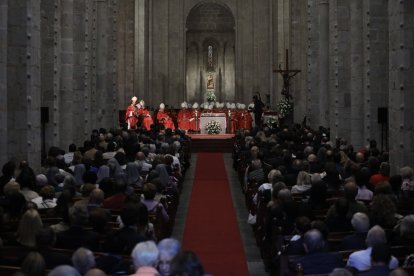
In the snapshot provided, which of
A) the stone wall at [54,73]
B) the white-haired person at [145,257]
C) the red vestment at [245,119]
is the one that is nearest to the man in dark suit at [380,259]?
the white-haired person at [145,257]

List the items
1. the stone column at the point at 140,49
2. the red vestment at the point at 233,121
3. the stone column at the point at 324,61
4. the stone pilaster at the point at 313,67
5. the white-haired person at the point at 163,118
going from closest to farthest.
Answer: the stone column at the point at 324,61 → the stone pilaster at the point at 313,67 → the white-haired person at the point at 163,118 → the red vestment at the point at 233,121 → the stone column at the point at 140,49

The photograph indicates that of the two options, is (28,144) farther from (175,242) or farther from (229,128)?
(229,128)

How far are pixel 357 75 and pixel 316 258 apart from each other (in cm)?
1654

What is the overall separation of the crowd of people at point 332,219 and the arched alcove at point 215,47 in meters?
31.0

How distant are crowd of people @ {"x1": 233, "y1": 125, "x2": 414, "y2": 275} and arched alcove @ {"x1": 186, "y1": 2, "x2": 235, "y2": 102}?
102 ft

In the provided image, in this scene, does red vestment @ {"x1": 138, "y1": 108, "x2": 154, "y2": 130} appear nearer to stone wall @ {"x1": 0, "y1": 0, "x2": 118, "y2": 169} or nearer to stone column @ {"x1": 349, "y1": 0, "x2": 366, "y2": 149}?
stone wall @ {"x1": 0, "y1": 0, "x2": 118, "y2": 169}

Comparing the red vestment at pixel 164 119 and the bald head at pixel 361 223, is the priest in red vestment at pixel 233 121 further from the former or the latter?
the bald head at pixel 361 223

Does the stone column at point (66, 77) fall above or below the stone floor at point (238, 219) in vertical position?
above

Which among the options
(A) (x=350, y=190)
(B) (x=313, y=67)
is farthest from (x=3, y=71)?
(B) (x=313, y=67)

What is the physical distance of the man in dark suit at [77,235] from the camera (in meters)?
9.58

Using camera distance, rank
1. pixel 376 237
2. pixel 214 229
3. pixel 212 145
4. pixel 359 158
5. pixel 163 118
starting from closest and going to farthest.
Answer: pixel 376 237
pixel 214 229
pixel 359 158
pixel 212 145
pixel 163 118

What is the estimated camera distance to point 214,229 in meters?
16.5

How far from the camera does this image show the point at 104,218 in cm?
1002

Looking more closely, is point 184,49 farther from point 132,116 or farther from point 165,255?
point 165,255
